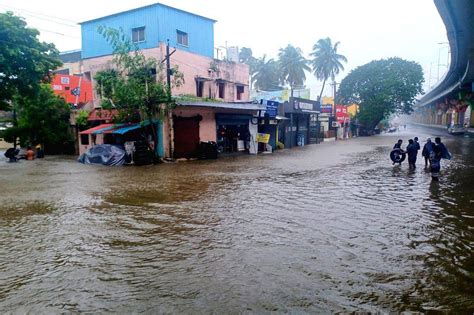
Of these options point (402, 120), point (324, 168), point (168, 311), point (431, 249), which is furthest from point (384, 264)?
point (402, 120)

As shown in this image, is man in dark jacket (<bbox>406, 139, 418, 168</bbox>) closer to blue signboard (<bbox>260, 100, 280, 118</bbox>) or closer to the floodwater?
the floodwater

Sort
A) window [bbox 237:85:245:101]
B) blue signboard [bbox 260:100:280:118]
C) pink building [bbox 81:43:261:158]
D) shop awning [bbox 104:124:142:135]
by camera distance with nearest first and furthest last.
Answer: shop awning [bbox 104:124:142:135], pink building [bbox 81:43:261:158], blue signboard [bbox 260:100:280:118], window [bbox 237:85:245:101]

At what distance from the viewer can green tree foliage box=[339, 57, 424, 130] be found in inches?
2074

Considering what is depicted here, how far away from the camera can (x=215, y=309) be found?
12.5 ft

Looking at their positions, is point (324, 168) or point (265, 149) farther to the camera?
point (265, 149)

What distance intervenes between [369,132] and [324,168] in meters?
44.9

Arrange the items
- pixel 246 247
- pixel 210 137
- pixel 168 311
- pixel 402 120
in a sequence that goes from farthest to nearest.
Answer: pixel 402 120
pixel 210 137
pixel 246 247
pixel 168 311

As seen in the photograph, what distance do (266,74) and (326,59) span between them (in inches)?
382

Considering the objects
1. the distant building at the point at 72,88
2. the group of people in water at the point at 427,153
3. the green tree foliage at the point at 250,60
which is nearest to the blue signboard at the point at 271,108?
the group of people in water at the point at 427,153

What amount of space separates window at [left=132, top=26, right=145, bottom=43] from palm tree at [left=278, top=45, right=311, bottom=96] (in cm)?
3421

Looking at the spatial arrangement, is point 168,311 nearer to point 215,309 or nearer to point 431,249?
point 215,309

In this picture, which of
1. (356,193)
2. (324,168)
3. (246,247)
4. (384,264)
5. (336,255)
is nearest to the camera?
(384,264)

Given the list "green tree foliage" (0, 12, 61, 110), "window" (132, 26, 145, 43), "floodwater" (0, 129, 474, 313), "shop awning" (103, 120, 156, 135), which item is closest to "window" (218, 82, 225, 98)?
"window" (132, 26, 145, 43)

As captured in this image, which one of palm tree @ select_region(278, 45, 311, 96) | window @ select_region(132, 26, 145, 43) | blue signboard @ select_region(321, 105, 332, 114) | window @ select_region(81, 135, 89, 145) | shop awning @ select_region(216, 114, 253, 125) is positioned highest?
palm tree @ select_region(278, 45, 311, 96)
